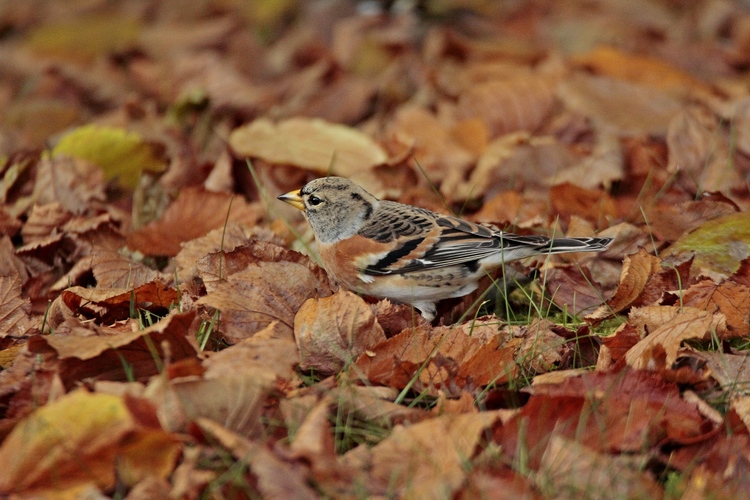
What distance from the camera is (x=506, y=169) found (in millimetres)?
5246

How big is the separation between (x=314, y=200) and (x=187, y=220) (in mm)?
686

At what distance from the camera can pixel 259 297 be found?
355 cm

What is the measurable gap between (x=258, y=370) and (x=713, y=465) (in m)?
1.45

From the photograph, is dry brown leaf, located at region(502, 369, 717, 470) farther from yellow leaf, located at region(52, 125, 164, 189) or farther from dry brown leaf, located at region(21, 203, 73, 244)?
yellow leaf, located at region(52, 125, 164, 189)

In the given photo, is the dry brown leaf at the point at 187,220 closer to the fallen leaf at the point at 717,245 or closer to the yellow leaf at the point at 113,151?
the yellow leaf at the point at 113,151

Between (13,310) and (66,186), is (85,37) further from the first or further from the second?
(13,310)

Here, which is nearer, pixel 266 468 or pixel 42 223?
pixel 266 468

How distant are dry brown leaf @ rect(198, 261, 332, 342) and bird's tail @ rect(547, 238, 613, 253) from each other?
1064mm

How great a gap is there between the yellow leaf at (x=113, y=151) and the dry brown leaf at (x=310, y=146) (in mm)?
530

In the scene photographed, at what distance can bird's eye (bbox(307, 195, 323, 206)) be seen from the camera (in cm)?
441

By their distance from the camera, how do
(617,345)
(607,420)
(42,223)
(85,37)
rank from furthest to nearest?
(85,37) → (42,223) → (617,345) → (607,420)

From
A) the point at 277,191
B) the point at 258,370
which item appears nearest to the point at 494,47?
the point at 277,191

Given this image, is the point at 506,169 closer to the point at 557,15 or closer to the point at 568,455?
the point at 568,455

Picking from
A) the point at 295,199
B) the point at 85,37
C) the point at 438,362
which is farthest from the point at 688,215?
the point at 85,37
